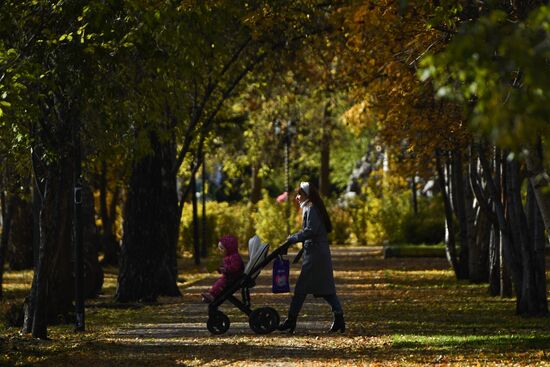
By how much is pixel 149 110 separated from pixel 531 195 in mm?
5717

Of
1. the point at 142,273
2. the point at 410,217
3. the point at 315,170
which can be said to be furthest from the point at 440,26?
the point at 315,170

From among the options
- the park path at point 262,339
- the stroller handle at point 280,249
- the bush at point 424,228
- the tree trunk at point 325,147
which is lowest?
the park path at point 262,339

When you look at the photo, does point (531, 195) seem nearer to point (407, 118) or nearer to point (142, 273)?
point (407, 118)

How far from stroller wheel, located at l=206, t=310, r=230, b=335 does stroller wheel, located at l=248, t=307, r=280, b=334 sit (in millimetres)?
424

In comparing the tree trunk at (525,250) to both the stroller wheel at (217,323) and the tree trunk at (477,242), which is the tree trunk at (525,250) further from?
the tree trunk at (477,242)

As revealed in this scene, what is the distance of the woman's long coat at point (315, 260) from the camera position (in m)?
16.3

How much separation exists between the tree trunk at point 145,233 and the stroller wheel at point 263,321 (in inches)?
329

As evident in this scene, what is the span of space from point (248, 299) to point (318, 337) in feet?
3.74

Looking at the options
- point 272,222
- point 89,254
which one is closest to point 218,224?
point 272,222

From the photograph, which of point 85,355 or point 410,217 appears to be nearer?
point 85,355

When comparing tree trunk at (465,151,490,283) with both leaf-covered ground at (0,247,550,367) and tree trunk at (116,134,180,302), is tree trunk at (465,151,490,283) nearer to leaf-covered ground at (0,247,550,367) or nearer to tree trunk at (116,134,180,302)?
leaf-covered ground at (0,247,550,367)

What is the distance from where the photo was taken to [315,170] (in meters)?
81.1

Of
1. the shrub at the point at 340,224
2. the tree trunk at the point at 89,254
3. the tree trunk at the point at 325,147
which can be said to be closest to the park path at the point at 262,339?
the tree trunk at the point at 89,254

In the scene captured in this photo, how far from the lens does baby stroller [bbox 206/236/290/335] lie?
53.1ft
